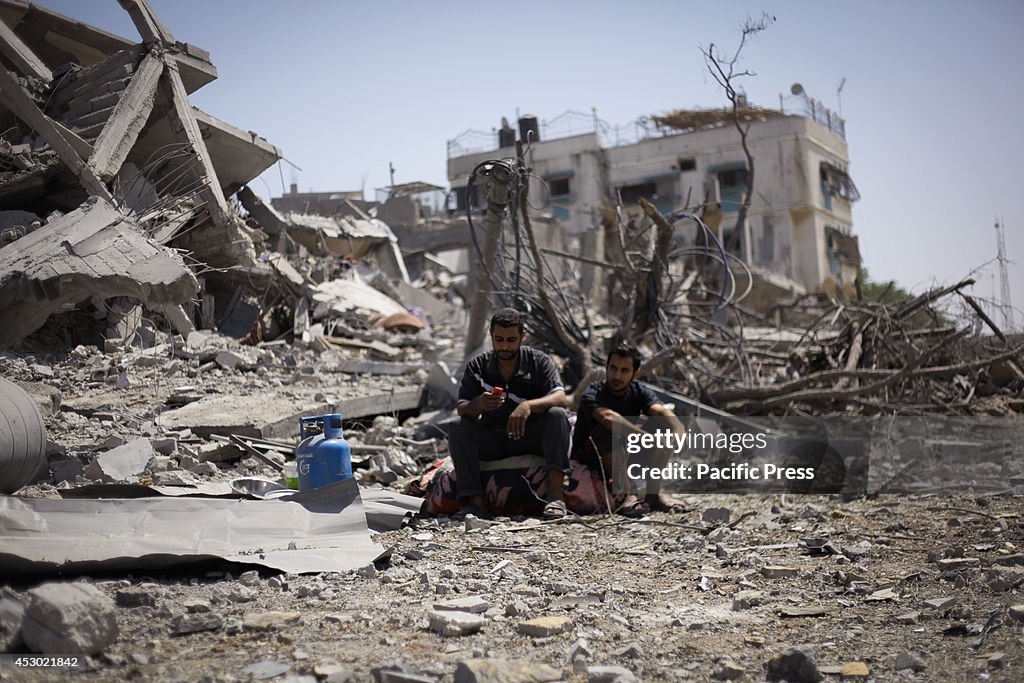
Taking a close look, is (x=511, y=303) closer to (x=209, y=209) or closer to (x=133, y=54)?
(x=209, y=209)

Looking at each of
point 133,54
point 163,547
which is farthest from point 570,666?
point 133,54

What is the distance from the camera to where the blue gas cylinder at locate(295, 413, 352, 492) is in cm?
439

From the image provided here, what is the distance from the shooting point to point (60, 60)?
28.5 ft

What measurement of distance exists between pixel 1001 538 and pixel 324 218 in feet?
43.6

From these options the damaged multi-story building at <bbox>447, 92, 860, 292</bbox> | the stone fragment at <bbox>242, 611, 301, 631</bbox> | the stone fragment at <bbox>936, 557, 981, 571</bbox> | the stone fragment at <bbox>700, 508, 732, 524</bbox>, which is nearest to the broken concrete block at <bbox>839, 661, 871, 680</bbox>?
the stone fragment at <bbox>936, 557, 981, 571</bbox>

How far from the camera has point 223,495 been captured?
408 centimetres

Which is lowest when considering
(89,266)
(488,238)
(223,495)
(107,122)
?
(223,495)

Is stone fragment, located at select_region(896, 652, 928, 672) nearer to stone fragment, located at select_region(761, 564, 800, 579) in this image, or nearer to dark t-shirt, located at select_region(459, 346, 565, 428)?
stone fragment, located at select_region(761, 564, 800, 579)

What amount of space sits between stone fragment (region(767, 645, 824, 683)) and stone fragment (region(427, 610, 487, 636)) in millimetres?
919

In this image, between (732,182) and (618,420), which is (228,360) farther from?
(732,182)

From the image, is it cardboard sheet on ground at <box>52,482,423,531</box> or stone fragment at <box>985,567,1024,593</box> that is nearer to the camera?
stone fragment at <box>985,567,1024,593</box>

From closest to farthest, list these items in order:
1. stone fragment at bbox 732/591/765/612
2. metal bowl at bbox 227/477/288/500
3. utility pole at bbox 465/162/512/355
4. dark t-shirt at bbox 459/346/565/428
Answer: stone fragment at bbox 732/591/765/612, metal bowl at bbox 227/477/288/500, dark t-shirt at bbox 459/346/565/428, utility pole at bbox 465/162/512/355

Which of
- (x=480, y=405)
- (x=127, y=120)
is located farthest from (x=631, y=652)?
(x=127, y=120)

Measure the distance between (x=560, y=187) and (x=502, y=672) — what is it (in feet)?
116
